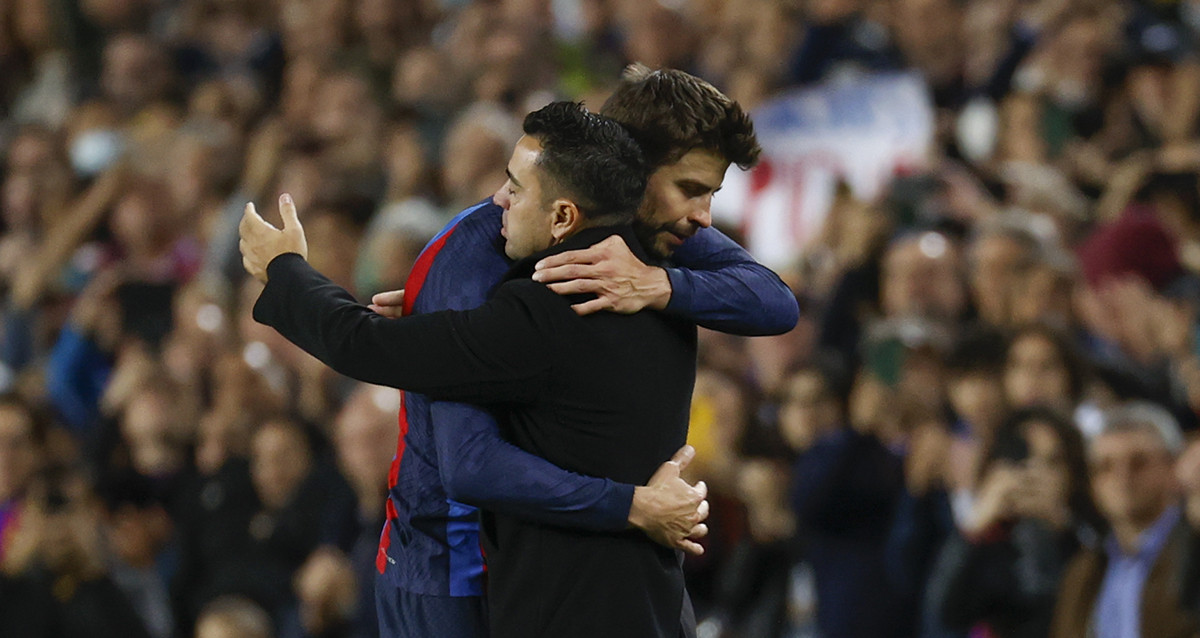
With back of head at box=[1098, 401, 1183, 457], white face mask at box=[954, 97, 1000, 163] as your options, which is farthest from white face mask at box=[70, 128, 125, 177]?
back of head at box=[1098, 401, 1183, 457]

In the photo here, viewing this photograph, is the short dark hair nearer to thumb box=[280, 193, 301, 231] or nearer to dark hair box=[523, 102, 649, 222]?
dark hair box=[523, 102, 649, 222]

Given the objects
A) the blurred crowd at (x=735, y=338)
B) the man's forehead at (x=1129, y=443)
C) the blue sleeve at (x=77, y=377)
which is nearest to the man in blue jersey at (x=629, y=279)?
the man's forehead at (x=1129, y=443)

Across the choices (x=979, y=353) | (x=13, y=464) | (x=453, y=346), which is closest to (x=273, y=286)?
(x=453, y=346)

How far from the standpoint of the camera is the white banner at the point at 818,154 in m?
5.70

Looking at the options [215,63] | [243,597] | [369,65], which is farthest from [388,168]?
[243,597]

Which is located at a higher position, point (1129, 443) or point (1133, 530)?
point (1129, 443)

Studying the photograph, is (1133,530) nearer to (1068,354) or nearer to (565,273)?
(1068,354)

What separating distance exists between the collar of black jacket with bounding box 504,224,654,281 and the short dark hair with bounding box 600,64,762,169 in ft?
0.55

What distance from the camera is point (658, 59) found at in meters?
6.36

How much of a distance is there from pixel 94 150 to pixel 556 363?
5.49m

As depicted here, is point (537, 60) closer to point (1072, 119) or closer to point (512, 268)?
point (1072, 119)

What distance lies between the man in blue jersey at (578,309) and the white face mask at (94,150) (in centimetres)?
499

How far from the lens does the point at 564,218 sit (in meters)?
2.44

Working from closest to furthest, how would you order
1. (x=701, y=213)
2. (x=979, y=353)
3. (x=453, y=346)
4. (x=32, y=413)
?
(x=453, y=346) → (x=701, y=213) → (x=979, y=353) → (x=32, y=413)
